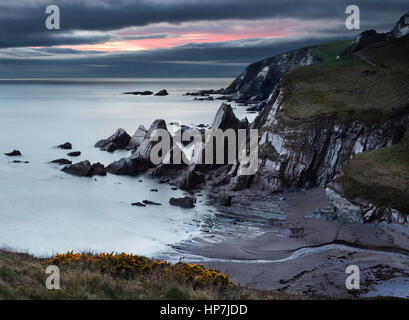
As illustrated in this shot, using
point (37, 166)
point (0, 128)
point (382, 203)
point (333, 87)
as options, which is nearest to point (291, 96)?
point (333, 87)

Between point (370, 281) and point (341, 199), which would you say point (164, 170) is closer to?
point (341, 199)

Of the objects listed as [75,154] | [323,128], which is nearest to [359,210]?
[323,128]

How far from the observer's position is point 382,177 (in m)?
37.1

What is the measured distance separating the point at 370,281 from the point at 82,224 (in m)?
27.6

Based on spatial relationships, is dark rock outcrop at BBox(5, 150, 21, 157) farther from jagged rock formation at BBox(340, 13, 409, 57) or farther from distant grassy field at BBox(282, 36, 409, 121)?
jagged rock formation at BBox(340, 13, 409, 57)

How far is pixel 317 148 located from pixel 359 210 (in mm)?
15299

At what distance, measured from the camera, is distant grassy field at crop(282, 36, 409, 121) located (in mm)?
51094

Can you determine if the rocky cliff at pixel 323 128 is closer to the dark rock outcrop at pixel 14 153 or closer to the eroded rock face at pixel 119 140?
the eroded rock face at pixel 119 140

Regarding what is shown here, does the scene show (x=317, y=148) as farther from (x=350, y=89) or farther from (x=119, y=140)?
(x=119, y=140)

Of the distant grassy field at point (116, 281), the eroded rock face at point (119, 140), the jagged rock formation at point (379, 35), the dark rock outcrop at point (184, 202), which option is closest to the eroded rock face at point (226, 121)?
the dark rock outcrop at point (184, 202)

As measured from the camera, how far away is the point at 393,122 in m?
48.5

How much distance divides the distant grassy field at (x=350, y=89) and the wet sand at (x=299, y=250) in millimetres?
15094

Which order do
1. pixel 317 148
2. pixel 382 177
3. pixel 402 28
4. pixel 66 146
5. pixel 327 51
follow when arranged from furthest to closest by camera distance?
pixel 327 51 → pixel 402 28 → pixel 66 146 → pixel 317 148 → pixel 382 177

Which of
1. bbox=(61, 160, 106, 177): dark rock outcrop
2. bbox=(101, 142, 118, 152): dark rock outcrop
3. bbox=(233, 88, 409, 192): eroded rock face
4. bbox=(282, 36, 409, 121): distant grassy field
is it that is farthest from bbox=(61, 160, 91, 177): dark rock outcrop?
bbox=(282, 36, 409, 121): distant grassy field
